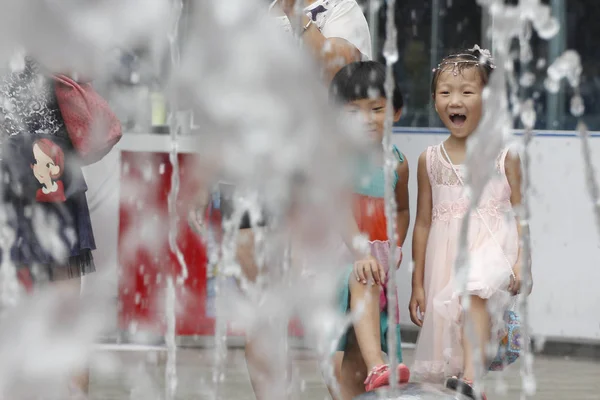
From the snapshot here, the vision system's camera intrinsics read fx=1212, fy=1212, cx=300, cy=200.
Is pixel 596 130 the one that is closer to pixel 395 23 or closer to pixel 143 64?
pixel 395 23

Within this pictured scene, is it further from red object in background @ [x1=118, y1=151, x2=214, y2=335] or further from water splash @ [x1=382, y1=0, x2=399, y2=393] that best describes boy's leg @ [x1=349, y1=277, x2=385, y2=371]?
red object in background @ [x1=118, y1=151, x2=214, y2=335]

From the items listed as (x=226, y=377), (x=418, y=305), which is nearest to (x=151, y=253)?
(x=226, y=377)

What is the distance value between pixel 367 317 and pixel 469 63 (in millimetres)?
833

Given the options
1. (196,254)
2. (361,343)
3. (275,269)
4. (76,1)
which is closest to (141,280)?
(196,254)

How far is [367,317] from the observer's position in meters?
3.36

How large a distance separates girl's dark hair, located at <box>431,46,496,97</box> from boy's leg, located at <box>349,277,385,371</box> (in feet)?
2.24

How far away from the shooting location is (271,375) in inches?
139

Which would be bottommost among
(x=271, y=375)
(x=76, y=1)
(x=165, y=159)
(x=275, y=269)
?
(x=271, y=375)

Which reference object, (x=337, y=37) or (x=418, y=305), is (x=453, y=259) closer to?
(x=418, y=305)

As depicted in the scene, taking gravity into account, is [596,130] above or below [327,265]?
above

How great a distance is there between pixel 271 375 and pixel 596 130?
3580 millimetres

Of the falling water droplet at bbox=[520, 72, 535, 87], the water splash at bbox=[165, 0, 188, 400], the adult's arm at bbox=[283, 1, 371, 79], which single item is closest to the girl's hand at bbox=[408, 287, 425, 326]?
the adult's arm at bbox=[283, 1, 371, 79]

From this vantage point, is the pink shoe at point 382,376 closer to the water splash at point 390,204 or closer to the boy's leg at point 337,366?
the water splash at point 390,204

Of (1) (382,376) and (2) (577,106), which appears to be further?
(2) (577,106)
